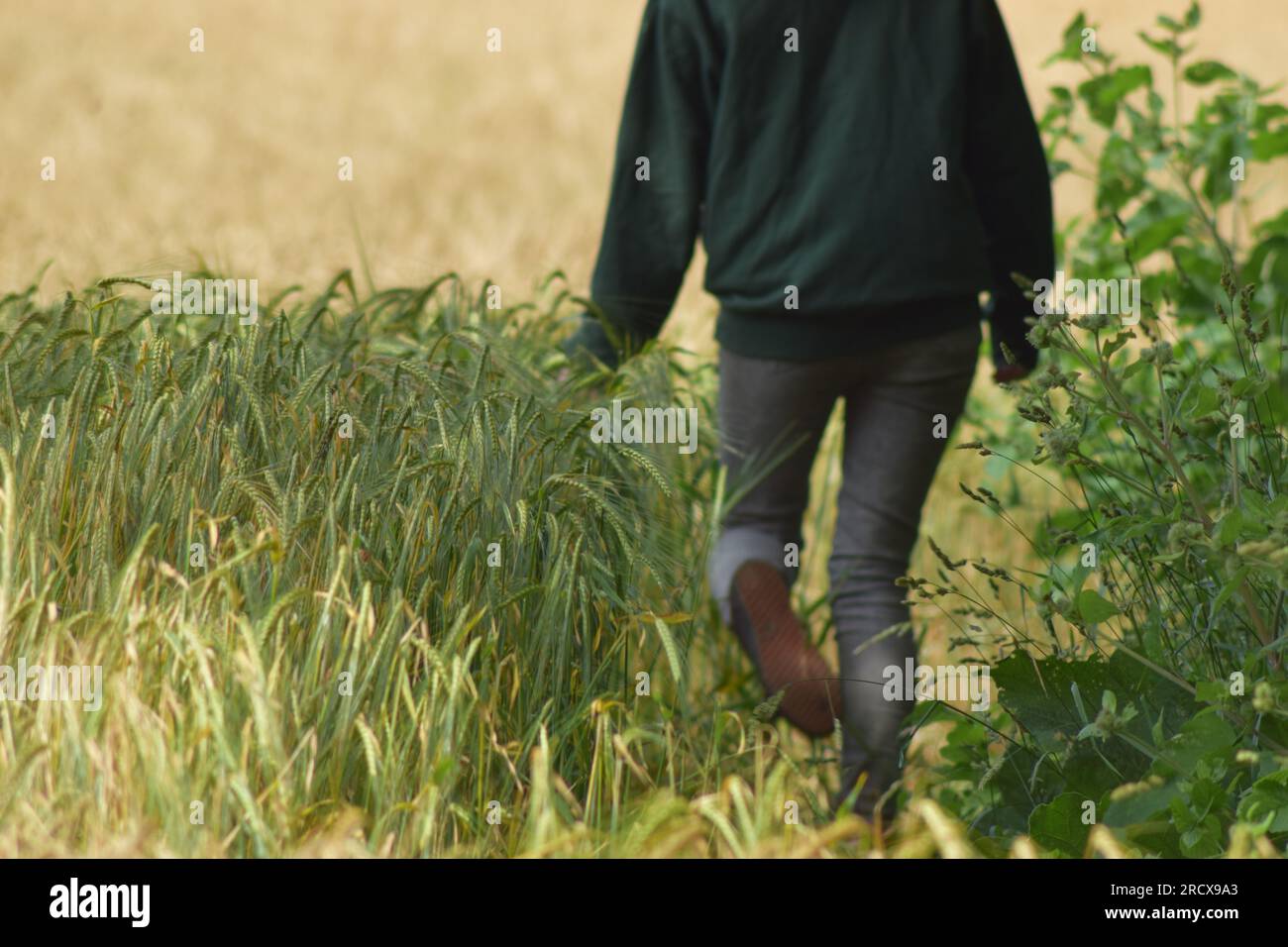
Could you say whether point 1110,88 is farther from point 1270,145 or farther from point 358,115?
point 358,115

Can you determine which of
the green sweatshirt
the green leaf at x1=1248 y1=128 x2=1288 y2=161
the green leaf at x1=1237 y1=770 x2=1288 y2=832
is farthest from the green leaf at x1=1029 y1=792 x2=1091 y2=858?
the green leaf at x1=1248 y1=128 x2=1288 y2=161

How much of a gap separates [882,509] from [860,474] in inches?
3.1

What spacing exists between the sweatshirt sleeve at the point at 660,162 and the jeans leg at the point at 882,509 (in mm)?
446

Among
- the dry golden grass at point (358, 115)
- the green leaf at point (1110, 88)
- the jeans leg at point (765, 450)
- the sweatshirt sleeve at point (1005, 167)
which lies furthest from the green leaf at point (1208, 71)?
the dry golden grass at point (358, 115)

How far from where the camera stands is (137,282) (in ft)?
8.45

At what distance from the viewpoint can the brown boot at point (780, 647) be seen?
2783mm

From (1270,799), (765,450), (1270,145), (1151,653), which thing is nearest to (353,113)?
(1270,145)

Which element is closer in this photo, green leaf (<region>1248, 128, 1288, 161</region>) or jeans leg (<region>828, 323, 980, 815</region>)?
jeans leg (<region>828, 323, 980, 815</region>)

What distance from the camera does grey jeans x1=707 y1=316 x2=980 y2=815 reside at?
274 cm

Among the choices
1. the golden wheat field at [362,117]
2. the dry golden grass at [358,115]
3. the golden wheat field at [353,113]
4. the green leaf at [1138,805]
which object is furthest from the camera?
the golden wheat field at [353,113]

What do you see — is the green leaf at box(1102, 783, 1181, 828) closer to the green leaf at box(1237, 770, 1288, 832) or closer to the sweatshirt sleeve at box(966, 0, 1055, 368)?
the green leaf at box(1237, 770, 1288, 832)

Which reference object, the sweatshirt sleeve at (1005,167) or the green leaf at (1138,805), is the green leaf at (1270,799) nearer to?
the green leaf at (1138,805)

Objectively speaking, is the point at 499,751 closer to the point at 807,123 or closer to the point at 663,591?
the point at 663,591

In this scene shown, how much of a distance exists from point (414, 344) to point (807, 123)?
2.70ft
